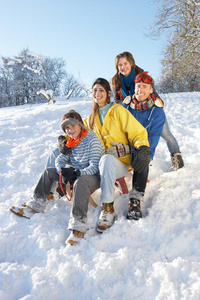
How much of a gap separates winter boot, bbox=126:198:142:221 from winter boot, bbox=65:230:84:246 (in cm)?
48

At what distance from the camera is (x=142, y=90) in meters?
2.66

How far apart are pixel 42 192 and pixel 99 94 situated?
1289mm

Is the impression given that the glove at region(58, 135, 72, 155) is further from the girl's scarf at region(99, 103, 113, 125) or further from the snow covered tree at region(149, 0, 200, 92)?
the snow covered tree at region(149, 0, 200, 92)

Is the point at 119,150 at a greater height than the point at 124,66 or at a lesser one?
lesser

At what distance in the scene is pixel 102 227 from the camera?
6.88 ft

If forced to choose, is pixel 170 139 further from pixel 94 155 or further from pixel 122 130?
pixel 94 155

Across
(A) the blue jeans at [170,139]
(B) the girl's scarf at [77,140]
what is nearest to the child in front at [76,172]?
(B) the girl's scarf at [77,140]

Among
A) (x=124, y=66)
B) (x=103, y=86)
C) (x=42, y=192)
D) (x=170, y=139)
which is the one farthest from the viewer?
(x=170, y=139)

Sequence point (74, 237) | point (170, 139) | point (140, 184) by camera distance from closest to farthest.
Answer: point (74, 237)
point (140, 184)
point (170, 139)

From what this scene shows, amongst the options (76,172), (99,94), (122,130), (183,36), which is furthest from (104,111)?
(183,36)

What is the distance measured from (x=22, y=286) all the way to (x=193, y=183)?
1.88m

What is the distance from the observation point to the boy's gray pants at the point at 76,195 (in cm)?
206

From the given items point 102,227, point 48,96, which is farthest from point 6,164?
point 48,96

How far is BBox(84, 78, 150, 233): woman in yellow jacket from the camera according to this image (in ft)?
7.19
